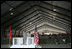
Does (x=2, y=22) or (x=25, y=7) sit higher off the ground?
(x=25, y=7)

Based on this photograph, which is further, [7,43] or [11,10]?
[11,10]

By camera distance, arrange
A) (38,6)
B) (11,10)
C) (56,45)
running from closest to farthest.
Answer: (56,45)
(11,10)
(38,6)

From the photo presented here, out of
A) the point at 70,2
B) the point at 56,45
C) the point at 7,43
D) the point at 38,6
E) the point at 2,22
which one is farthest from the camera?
the point at 2,22

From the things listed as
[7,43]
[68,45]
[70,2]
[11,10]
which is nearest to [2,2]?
[11,10]

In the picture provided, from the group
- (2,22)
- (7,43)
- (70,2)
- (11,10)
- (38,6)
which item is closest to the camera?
(7,43)

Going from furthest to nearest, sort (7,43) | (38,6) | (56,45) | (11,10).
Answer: (38,6) → (11,10) → (7,43) → (56,45)

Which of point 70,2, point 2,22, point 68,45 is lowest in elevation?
point 68,45

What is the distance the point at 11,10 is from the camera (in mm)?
36594

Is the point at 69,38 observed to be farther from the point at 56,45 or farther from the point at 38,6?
the point at 38,6

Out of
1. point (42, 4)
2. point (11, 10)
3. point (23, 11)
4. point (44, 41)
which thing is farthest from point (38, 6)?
point (44, 41)

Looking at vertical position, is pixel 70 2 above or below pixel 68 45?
above

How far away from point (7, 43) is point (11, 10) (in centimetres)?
1491

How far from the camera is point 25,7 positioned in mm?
37438

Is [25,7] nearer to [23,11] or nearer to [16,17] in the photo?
[23,11]
